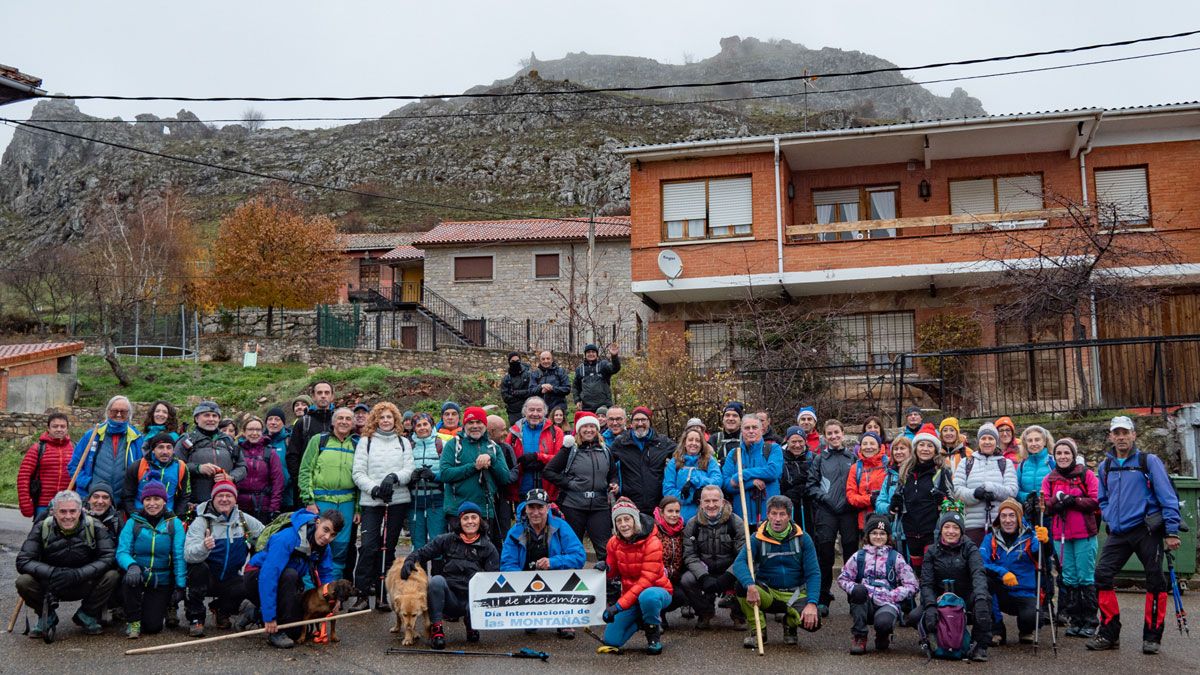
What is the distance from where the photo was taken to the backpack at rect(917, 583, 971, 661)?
729cm

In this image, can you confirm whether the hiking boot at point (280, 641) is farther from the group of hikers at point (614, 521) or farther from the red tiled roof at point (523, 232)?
Result: the red tiled roof at point (523, 232)

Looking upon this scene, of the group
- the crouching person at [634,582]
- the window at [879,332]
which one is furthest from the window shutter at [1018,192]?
the crouching person at [634,582]

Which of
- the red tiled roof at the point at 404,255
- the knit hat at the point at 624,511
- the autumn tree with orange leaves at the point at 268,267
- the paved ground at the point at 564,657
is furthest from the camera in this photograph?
the red tiled roof at the point at 404,255

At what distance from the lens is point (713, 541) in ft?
27.5

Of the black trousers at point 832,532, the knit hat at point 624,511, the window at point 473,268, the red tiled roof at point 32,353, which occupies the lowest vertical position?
the black trousers at point 832,532

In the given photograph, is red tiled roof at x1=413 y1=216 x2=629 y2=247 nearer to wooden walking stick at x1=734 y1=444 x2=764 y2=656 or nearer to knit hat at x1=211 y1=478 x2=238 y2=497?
wooden walking stick at x1=734 y1=444 x2=764 y2=656

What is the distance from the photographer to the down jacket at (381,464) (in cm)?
891

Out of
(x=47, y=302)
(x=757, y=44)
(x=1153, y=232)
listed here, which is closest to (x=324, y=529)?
(x=1153, y=232)

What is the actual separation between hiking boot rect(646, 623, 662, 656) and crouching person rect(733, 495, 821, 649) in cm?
76

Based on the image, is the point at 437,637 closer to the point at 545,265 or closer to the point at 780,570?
the point at 780,570

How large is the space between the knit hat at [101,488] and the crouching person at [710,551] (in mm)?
5124

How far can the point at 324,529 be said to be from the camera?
797cm

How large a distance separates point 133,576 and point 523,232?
97.3 feet

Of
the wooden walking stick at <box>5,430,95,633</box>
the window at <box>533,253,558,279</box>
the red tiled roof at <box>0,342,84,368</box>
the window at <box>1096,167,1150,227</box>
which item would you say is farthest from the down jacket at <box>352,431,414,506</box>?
the window at <box>533,253,558,279</box>
